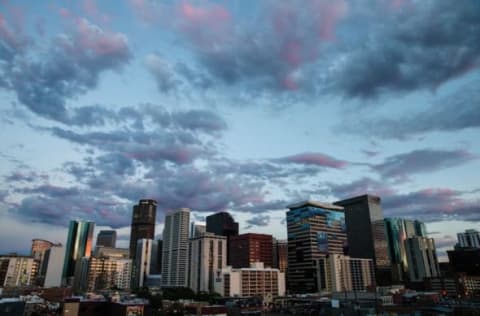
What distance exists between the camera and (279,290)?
19800cm

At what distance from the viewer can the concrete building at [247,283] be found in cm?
18625

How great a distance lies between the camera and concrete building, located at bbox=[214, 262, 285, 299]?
186 metres

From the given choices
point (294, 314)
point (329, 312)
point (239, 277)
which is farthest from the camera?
point (239, 277)

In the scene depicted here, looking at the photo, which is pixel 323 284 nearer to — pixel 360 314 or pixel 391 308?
pixel 391 308

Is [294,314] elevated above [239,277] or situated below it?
below

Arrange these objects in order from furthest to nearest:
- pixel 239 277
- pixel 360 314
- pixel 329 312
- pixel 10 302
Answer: pixel 239 277
pixel 329 312
pixel 360 314
pixel 10 302

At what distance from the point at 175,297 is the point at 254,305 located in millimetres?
40869

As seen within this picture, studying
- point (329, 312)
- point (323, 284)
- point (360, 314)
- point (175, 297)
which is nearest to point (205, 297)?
point (175, 297)

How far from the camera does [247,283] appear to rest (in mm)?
189375

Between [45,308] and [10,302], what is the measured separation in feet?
121

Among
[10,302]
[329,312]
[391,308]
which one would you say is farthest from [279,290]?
[10,302]

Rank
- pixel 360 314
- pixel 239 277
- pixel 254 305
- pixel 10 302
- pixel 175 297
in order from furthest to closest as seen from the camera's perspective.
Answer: pixel 239 277, pixel 175 297, pixel 254 305, pixel 360 314, pixel 10 302

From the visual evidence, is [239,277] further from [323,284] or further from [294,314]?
[294,314]

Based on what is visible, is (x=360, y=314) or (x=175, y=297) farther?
(x=175, y=297)
